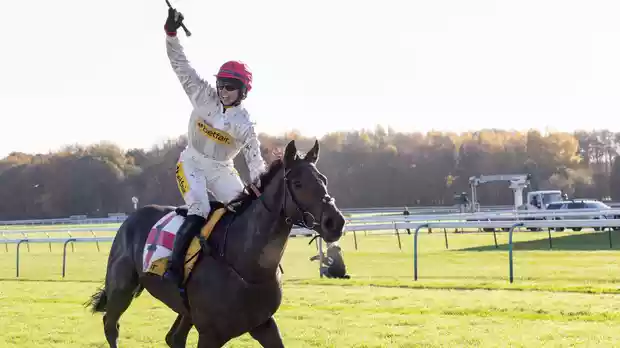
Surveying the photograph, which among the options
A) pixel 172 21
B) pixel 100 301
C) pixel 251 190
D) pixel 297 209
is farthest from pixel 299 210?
pixel 100 301

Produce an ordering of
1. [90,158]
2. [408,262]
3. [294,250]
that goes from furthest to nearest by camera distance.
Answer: [90,158] → [294,250] → [408,262]

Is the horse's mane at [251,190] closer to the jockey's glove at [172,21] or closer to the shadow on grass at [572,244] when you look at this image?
the jockey's glove at [172,21]

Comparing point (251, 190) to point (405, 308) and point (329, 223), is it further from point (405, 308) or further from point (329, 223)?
point (405, 308)

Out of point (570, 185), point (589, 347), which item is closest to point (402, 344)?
point (589, 347)

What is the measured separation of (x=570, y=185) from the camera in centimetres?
6256

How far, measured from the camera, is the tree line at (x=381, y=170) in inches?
2616

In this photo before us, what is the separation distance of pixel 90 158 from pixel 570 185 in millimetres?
46469

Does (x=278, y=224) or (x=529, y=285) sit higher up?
(x=278, y=224)

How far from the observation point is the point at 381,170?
70938 mm

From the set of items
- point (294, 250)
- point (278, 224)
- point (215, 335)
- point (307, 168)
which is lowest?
point (294, 250)

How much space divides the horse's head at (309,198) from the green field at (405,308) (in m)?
2.92

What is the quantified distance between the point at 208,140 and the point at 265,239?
3.23 ft

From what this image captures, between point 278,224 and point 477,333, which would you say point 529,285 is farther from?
point 278,224

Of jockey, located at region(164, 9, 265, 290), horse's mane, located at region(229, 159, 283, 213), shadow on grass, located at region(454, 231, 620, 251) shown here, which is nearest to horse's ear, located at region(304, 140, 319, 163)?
horse's mane, located at region(229, 159, 283, 213)
